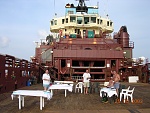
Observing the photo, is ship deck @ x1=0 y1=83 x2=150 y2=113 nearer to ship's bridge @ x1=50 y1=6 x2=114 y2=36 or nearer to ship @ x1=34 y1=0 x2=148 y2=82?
ship @ x1=34 y1=0 x2=148 y2=82

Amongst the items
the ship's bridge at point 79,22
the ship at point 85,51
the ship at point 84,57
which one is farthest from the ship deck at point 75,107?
the ship's bridge at point 79,22

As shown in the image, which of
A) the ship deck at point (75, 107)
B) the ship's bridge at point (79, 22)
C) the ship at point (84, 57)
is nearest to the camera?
the ship deck at point (75, 107)

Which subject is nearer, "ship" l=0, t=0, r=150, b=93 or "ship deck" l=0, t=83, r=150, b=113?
"ship deck" l=0, t=83, r=150, b=113

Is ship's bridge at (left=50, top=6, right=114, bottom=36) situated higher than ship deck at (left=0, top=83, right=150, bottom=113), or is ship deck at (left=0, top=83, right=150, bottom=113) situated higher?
ship's bridge at (left=50, top=6, right=114, bottom=36)

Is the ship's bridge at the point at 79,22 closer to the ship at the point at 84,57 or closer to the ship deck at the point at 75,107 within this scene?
the ship at the point at 84,57

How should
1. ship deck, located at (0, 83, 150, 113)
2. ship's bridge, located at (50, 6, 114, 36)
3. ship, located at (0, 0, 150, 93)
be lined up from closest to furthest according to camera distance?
ship deck, located at (0, 83, 150, 113) < ship, located at (0, 0, 150, 93) < ship's bridge, located at (50, 6, 114, 36)

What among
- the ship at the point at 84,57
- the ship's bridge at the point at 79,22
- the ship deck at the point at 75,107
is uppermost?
the ship's bridge at the point at 79,22

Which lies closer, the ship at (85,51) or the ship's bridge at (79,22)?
the ship at (85,51)

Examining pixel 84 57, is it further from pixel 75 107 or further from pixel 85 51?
pixel 75 107

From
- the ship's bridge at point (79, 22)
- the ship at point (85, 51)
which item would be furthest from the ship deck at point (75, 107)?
the ship's bridge at point (79, 22)

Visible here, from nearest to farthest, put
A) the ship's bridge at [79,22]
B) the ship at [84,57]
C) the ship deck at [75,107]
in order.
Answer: the ship deck at [75,107], the ship at [84,57], the ship's bridge at [79,22]

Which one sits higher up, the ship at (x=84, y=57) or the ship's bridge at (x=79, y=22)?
the ship's bridge at (x=79, y=22)

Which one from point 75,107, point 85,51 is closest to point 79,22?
point 85,51

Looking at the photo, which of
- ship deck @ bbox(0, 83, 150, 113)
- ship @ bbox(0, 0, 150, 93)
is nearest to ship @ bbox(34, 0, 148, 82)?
ship @ bbox(0, 0, 150, 93)
